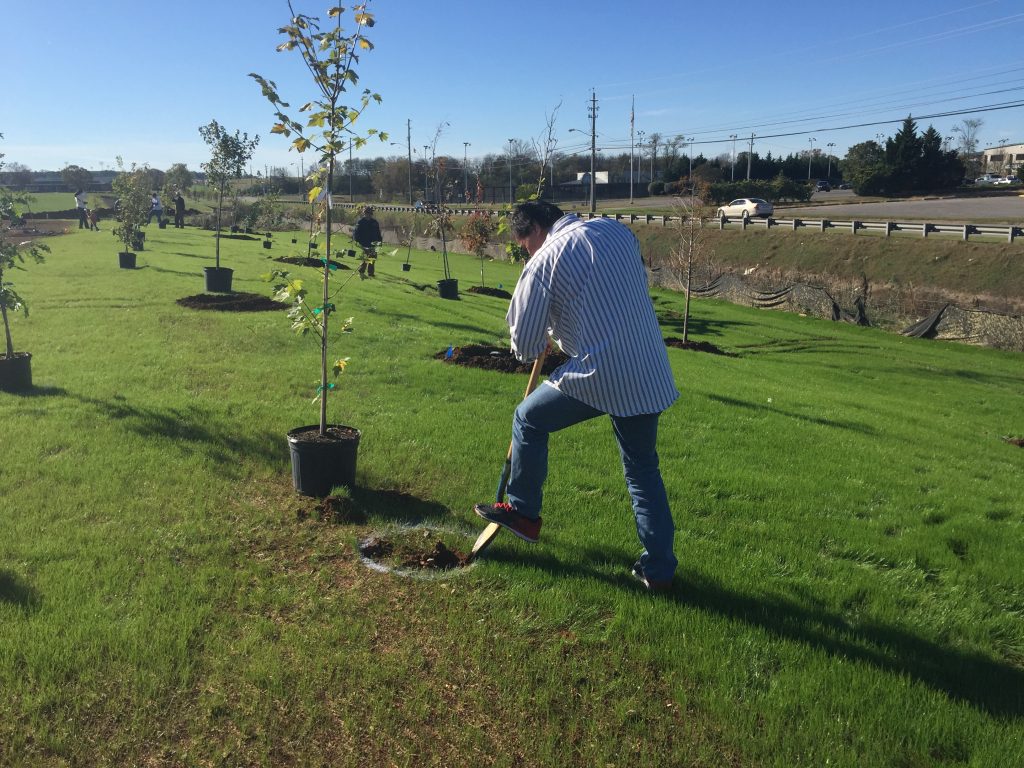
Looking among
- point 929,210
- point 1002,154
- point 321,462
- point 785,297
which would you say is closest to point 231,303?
point 321,462

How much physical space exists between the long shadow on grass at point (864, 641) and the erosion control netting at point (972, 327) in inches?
864

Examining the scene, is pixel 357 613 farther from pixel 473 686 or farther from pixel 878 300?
pixel 878 300

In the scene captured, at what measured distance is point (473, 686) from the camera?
322 cm

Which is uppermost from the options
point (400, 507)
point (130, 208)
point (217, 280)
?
point (130, 208)

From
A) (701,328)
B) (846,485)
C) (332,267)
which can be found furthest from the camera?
(701,328)

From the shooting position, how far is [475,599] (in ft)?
12.9

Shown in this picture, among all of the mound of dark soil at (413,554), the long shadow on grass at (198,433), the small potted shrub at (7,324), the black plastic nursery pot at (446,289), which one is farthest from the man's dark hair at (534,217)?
the black plastic nursery pot at (446,289)

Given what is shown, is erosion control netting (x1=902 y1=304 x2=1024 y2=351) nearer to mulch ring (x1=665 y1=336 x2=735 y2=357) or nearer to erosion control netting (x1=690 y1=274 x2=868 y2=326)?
erosion control netting (x1=690 y1=274 x2=868 y2=326)

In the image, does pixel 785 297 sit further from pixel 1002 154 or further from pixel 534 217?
pixel 1002 154

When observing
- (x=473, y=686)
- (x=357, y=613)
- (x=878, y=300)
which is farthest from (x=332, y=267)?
(x=878, y=300)

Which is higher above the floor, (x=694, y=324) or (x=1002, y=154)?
(x=1002, y=154)

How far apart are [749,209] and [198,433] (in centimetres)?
4313

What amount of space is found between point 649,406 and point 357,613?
1.82 meters

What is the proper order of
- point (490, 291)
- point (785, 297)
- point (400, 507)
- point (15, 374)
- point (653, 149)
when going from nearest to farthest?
1. point (400, 507)
2. point (15, 374)
3. point (490, 291)
4. point (785, 297)
5. point (653, 149)
